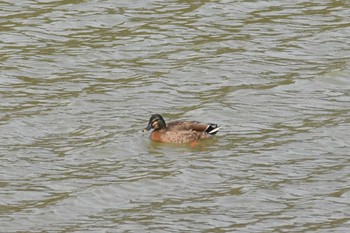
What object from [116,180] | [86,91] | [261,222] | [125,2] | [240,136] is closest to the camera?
[261,222]

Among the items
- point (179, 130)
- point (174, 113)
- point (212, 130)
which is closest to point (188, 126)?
point (179, 130)

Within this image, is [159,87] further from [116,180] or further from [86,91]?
[116,180]

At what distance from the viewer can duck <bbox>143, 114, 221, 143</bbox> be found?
61.3 ft

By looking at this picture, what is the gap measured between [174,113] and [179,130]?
1.17m

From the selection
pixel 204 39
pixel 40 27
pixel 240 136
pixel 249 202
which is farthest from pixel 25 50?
pixel 249 202

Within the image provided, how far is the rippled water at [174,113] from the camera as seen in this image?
15344 mm

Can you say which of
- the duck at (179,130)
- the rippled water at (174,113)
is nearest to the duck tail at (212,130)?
the duck at (179,130)

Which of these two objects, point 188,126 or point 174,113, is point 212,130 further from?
point 174,113

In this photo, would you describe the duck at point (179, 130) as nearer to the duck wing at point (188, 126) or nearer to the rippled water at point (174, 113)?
the duck wing at point (188, 126)

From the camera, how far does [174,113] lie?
65.6 feet

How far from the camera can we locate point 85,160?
17.5m

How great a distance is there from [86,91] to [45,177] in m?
4.24

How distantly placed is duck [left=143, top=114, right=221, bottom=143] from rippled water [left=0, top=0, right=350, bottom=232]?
0.45 ft

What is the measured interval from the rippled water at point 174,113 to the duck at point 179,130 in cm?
14
